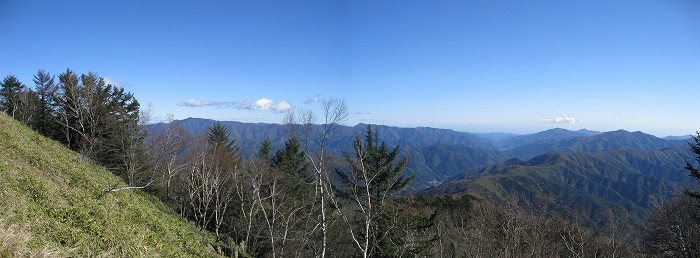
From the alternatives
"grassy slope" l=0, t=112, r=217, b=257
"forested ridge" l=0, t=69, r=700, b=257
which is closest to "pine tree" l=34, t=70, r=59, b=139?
"forested ridge" l=0, t=69, r=700, b=257

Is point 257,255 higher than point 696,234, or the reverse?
point 696,234

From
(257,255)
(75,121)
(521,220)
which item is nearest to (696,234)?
(521,220)

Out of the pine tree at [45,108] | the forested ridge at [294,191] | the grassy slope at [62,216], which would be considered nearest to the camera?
the grassy slope at [62,216]

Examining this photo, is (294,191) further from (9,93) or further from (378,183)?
(9,93)

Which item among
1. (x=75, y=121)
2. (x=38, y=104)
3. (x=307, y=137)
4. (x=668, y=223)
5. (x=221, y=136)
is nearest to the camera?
(x=307, y=137)

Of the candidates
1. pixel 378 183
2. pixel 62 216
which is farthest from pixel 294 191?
pixel 62 216

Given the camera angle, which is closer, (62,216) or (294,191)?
(62,216)

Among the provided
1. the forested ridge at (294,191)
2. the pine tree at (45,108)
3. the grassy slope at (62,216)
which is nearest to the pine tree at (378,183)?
the forested ridge at (294,191)

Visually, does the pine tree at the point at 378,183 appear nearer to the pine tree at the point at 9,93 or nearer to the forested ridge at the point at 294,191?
the forested ridge at the point at 294,191

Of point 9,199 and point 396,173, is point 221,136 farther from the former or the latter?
point 9,199
